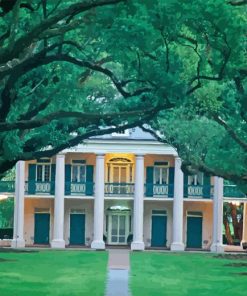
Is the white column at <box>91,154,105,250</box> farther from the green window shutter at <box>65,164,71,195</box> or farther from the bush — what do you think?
the bush

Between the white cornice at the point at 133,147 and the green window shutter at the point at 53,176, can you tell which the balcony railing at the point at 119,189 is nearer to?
the green window shutter at the point at 53,176

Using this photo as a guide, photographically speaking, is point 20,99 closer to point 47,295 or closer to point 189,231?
point 47,295

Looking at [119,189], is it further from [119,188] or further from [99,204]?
[99,204]

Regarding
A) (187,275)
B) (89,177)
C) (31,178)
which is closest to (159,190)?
(89,177)

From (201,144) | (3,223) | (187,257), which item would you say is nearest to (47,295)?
(201,144)

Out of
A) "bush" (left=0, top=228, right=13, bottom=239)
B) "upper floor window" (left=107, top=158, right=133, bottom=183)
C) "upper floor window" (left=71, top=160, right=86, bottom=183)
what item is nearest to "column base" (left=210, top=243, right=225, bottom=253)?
"upper floor window" (left=107, top=158, right=133, bottom=183)

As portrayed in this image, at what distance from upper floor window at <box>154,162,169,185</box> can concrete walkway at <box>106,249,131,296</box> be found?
22.1ft

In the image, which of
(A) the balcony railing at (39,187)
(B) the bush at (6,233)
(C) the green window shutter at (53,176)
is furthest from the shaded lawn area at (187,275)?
(B) the bush at (6,233)

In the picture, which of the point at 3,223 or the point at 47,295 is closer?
the point at 47,295

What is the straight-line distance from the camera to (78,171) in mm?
53281

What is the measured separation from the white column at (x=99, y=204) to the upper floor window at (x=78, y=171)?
1.64 meters

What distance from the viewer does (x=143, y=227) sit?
53.2 m

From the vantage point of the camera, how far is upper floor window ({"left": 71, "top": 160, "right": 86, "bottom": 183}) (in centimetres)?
5303

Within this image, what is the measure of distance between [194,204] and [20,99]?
29820 millimetres
